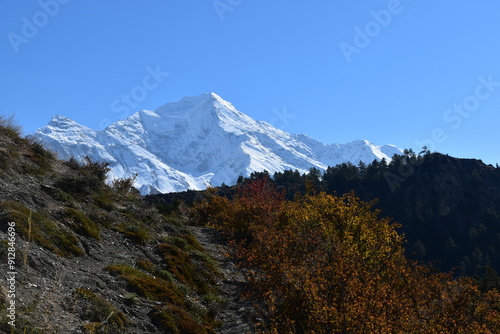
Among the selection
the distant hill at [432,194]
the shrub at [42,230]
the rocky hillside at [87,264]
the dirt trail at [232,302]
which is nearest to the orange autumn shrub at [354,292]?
the dirt trail at [232,302]

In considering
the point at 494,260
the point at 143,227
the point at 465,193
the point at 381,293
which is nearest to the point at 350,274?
the point at 381,293

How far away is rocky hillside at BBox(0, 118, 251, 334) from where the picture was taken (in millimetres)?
6938

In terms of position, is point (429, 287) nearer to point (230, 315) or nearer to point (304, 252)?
point (304, 252)

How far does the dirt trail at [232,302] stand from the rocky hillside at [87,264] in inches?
3.0

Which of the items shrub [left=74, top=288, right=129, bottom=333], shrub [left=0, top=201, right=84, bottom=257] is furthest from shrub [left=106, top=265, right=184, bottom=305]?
shrub [left=74, top=288, right=129, bottom=333]

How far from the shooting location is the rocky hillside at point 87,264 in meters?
6.94

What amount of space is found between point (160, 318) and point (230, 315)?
11.5 ft

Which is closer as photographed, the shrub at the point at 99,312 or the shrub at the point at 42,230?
the shrub at the point at 99,312

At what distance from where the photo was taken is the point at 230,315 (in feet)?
39.1

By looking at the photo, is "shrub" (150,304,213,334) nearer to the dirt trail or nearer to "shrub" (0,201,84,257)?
the dirt trail

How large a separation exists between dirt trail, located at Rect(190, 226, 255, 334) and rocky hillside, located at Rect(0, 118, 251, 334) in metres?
0.08

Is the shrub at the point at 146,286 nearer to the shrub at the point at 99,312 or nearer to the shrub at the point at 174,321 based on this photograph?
the shrub at the point at 174,321

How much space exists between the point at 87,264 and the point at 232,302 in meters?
4.94

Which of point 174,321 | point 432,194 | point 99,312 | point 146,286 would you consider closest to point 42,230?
point 146,286
